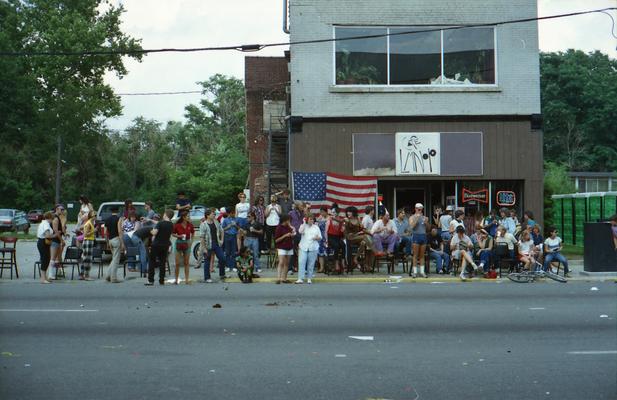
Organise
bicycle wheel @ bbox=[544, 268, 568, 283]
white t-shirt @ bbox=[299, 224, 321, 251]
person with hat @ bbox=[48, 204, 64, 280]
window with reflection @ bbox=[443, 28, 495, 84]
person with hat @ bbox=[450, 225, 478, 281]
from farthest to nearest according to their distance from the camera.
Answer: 1. window with reflection @ bbox=[443, 28, 495, 84]
2. person with hat @ bbox=[450, 225, 478, 281]
3. person with hat @ bbox=[48, 204, 64, 280]
4. bicycle wheel @ bbox=[544, 268, 568, 283]
5. white t-shirt @ bbox=[299, 224, 321, 251]

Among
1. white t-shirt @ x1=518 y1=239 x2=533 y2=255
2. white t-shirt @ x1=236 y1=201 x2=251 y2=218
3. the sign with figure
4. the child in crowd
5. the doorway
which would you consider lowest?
the child in crowd

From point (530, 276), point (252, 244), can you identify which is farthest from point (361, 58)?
point (530, 276)

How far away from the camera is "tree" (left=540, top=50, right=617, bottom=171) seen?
56.9 m

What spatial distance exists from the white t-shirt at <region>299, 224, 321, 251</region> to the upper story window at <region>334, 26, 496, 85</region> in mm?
7644

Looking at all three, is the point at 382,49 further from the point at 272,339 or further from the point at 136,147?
the point at 136,147

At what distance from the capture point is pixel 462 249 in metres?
18.7

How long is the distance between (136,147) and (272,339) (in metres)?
56.5

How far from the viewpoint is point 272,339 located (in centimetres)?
1000

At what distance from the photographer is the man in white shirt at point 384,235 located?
19.7 meters

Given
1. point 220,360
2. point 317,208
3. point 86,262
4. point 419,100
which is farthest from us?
point 419,100

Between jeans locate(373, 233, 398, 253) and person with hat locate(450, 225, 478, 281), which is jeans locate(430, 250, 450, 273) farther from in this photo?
jeans locate(373, 233, 398, 253)

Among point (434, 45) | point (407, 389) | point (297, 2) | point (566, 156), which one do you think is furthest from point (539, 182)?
point (566, 156)

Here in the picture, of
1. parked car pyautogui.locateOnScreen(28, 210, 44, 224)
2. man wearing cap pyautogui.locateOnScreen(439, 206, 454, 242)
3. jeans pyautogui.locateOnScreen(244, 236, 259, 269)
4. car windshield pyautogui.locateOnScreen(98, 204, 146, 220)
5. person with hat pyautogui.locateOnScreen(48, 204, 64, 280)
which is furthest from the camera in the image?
parked car pyautogui.locateOnScreen(28, 210, 44, 224)

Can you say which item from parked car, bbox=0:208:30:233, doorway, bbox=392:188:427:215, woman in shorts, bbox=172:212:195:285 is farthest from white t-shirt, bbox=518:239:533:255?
parked car, bbox=0:208:30:233
